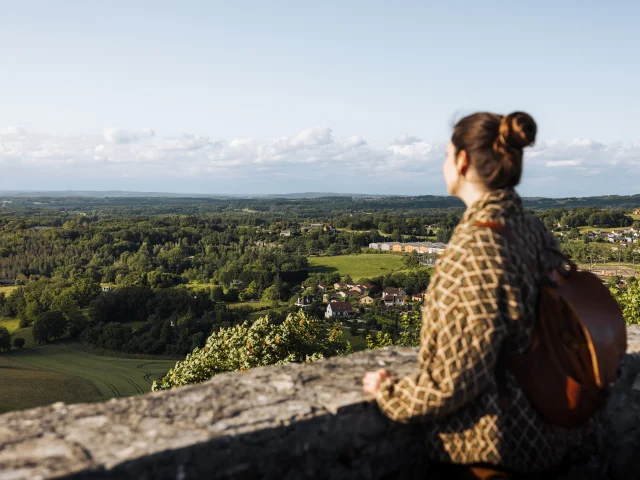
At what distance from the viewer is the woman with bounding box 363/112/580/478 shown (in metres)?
1.76

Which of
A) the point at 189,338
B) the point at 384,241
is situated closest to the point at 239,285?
the point at 189,338

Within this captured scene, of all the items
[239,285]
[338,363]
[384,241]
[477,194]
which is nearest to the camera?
[477,194]

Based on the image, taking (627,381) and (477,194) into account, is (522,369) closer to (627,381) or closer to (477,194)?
(477,194)

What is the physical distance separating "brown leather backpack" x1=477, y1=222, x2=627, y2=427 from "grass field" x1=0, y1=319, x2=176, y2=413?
34.4 meters

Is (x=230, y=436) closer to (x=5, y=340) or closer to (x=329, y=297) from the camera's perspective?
(x=329, y=297)

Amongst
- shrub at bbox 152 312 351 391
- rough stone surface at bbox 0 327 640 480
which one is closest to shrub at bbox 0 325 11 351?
shrub at bbox 152 312 351 391

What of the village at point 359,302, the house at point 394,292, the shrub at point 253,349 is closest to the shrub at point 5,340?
the village at point 359,302

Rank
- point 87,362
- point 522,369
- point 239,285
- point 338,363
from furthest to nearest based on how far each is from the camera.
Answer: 1. point 239,285
2. point 87,362
3. point 338,363
4. point 522,369

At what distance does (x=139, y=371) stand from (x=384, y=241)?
2282 inches

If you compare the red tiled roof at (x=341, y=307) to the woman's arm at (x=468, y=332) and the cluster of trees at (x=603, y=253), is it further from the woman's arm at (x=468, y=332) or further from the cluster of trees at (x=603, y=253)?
the woman's arm at (x=468, y=332)

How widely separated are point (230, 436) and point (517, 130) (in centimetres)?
141

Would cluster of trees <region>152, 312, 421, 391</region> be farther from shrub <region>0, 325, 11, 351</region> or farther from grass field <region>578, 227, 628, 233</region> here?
grass field <region>578, 227, 628, 233</region>

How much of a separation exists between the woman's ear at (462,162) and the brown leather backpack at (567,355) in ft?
0.84

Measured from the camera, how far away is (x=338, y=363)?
2.78 meters
